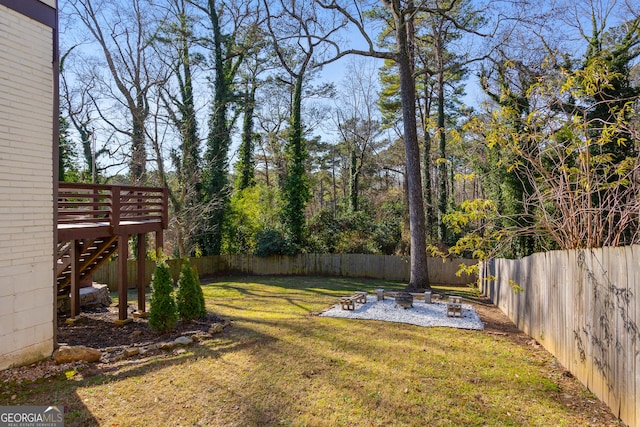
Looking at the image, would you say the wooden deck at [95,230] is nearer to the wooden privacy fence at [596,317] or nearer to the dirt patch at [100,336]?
the dirt patch at [100,336]

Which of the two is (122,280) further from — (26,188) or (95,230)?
(26,188)

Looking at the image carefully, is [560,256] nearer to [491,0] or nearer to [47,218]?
[47,218]

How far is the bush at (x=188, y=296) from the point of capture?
680 centimetres

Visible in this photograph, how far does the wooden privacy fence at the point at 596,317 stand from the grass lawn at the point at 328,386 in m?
0.26

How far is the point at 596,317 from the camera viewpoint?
12.5 feet

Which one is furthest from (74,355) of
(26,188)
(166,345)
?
(26,188)

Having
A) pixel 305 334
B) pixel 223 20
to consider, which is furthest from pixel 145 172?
A: pixel 305 334

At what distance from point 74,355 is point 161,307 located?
1.43m

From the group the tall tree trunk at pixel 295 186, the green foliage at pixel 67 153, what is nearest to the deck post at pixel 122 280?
the tall tree trunk at pixel 295 186

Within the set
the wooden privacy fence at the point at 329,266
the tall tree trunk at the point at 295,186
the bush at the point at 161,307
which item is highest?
the tall tree trunk at the point at 295,186

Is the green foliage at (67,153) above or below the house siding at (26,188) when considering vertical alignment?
above

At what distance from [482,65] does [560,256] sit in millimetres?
9642

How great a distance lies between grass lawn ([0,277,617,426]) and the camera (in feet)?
11.3

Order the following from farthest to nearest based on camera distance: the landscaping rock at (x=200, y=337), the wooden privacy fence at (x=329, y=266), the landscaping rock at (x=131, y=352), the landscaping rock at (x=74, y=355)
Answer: the wooden privacy fence at (x=329, y=266), the landscaping rock at (x=200, y=337), the landscaping rock at (x=131, y=352), the landscaping rock at (x=74, y=355)
